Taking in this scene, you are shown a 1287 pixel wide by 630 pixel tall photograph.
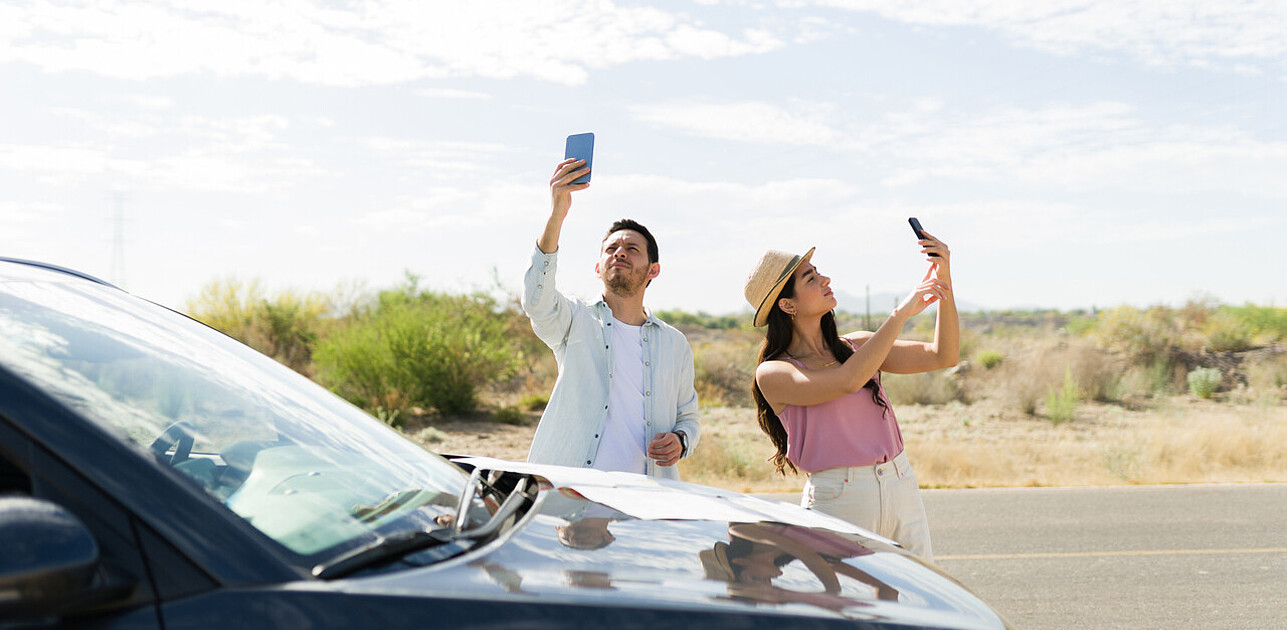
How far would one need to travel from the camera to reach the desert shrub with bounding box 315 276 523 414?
16719mm

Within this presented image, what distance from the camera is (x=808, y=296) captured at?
3.93 meters

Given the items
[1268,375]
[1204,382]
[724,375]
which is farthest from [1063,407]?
[724,375]

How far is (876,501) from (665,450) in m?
0.89

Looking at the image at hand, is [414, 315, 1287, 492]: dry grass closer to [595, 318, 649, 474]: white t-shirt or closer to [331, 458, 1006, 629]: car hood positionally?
[595, 318, 649, 474]: white t-shirt

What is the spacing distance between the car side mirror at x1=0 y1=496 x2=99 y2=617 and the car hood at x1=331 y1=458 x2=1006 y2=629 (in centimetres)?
35

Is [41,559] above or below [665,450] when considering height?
above

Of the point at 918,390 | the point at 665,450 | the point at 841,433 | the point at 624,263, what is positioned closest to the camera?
the point at 841,433

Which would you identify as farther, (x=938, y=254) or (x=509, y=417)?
(x=509, y=417)

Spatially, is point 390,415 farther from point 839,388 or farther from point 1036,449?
point 839,388

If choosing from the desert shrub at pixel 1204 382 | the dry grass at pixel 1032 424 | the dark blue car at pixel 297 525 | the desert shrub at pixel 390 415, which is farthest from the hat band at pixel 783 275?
the desert shrub at pixel 1204 382

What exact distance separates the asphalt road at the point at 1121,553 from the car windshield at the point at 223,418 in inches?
126

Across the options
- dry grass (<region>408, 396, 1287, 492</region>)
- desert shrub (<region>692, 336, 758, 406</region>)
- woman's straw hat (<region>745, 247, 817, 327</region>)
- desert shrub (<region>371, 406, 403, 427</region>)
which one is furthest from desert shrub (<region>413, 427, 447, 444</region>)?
woman's straw hat (<region>745, 247, 817, 327</region>)

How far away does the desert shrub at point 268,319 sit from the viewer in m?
21.5

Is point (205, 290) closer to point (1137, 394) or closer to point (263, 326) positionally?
point (263, 326)
